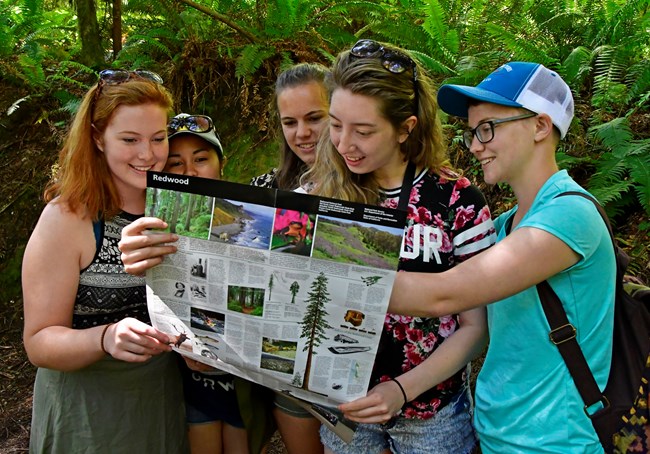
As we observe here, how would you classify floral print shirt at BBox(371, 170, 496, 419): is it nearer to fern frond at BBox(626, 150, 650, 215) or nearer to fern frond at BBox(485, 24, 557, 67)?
fern frond at BBox(626, 150, 650, 215)

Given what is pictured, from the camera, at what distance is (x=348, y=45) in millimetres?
5641

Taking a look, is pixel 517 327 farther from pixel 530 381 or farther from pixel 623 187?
pixel 623 187

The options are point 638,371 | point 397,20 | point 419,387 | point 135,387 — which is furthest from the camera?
point 397,20

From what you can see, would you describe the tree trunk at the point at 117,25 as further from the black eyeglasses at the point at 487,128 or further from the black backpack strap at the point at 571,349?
the black backpack strap at the point at 571,349

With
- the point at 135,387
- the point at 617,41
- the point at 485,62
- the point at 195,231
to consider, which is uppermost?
the point at 617,41

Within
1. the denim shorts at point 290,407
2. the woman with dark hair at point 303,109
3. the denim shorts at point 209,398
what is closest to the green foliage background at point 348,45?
the woman with dark hair at point 303,109

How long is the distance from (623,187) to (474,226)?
88.2 inches

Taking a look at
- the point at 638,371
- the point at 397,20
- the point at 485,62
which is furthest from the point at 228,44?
the point at 638,371

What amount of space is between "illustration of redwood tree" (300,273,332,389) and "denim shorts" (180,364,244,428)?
0.93m

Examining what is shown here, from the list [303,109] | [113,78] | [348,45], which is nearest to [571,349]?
[303,109]

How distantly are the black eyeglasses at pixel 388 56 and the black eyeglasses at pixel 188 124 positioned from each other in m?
0.95

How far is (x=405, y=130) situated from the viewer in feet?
7.02

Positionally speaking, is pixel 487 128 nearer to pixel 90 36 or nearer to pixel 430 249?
pixel 430 249

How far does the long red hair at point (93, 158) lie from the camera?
86.3 inches
